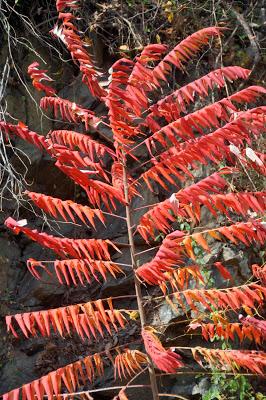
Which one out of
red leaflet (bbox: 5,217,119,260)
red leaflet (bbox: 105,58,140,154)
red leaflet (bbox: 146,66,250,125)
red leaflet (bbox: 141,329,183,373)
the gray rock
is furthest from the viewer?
the gray rock

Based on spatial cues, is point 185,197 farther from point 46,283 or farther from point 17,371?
point 17,371

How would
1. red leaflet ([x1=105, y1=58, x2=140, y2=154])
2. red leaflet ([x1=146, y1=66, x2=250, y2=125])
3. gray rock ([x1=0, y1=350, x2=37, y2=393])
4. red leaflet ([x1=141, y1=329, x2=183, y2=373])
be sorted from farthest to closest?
1. gray rock ([x1=0, y1=350, x2=37, y2=393])
2. red leaflet ([x1=146, y1=66, x2=250, y2=125])
3. red leaflet ([x1=105, y1=58, x2=140, y2=154])
4. red leaflet ([x1=141, y1=329, x2=183, y2=373])

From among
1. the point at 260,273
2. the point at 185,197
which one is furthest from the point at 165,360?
the point at 260,273

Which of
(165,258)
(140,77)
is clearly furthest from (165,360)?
(140,77)

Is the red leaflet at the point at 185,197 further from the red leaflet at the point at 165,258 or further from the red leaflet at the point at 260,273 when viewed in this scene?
the red leaflet at the point at 260,273

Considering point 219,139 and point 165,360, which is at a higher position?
point 219,139

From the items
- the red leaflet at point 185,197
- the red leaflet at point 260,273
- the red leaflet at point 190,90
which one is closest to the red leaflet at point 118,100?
the red leaflet at point 190,90

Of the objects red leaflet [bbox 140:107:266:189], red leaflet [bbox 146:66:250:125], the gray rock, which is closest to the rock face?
the gray rock

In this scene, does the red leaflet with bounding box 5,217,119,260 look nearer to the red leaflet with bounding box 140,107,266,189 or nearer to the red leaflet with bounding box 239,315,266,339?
the red leaflet with bounding box 140,107,266,189

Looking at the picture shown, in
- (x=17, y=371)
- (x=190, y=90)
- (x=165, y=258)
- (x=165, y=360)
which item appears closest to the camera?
(x=165, y=360)

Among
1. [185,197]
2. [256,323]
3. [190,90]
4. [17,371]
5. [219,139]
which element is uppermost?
[190,90]

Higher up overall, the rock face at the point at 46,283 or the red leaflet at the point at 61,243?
the red leaflet at the point at 61,243

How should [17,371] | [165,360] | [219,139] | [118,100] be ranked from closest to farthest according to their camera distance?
[165,360]
[219,139]
[118,100]
[17,371]

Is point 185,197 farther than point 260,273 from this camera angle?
No
